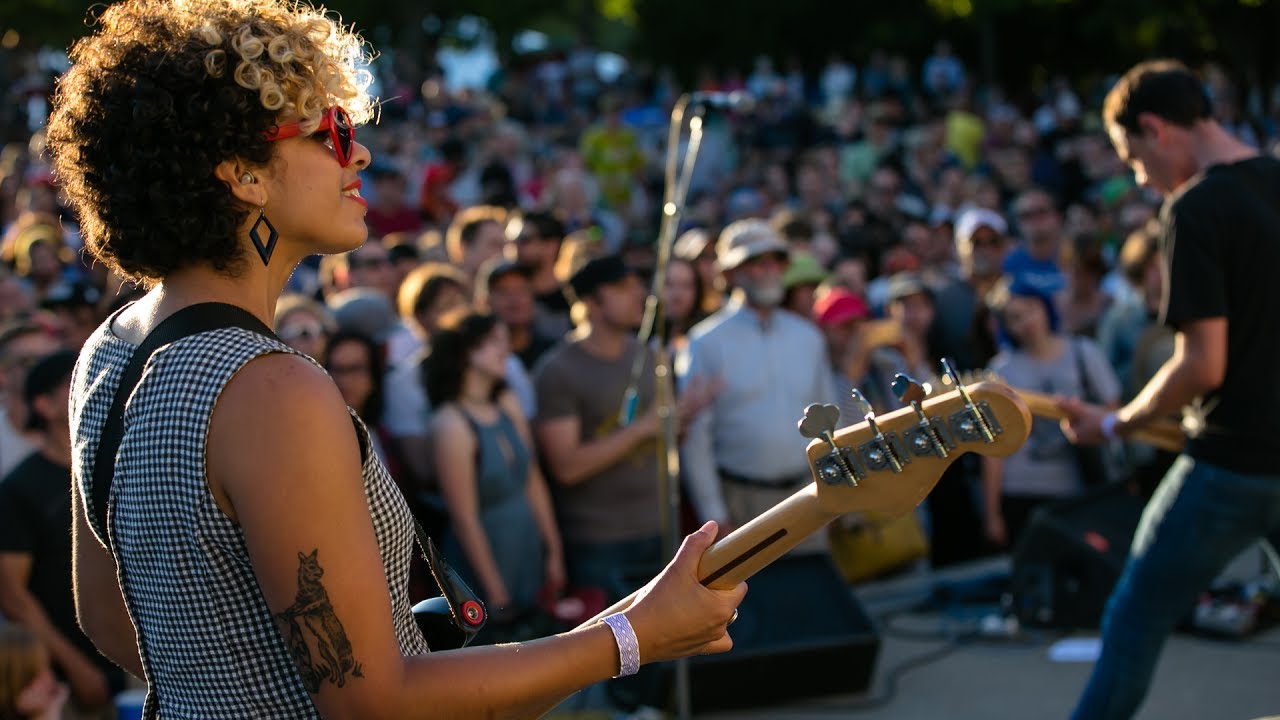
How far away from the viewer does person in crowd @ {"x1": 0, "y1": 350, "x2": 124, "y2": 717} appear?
4781mm

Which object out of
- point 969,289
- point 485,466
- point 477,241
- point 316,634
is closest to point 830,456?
point 316,634

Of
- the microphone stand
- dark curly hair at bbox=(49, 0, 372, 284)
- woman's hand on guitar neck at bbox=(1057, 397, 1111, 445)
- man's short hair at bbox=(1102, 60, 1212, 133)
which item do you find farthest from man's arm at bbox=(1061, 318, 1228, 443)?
dark curly hair at bbox=(49, 0, 372, 284)

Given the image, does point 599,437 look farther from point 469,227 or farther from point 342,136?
point 342,136

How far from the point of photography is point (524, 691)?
1862 millimetres

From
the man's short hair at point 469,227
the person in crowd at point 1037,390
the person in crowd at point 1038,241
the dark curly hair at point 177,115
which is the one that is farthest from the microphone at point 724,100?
the person in crowd at point 1038,241

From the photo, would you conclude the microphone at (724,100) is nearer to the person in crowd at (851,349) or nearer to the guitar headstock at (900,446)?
the person in crowd at (851,349)

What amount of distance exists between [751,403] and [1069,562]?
1.62 metres

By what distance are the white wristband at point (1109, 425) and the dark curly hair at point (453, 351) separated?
2.48m

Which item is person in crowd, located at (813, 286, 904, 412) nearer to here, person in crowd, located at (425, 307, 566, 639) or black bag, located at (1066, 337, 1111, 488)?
black bag, located at (1066, 337, 1111, 488)

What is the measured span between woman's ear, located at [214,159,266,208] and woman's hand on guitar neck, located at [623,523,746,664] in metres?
0.76

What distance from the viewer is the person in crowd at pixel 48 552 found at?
188 inches

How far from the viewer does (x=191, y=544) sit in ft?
5.94

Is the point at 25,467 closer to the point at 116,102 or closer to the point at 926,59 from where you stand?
the point at 116,102

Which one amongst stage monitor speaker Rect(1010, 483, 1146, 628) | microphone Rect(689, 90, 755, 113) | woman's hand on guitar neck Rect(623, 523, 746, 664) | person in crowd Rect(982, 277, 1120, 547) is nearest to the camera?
woman's hand on guitar neck Rect(623, 523, 746, 664)
